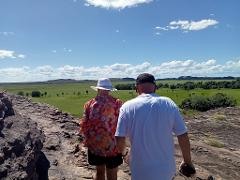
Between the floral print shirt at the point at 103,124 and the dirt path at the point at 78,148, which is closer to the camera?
the floral print shirt at the point at 103,124

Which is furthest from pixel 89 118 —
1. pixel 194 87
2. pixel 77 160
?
pixel 194 87

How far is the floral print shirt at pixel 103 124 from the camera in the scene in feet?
22.1

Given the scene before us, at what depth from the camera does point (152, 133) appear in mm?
4863

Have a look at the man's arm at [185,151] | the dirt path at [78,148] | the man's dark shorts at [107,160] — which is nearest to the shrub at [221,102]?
the dirt path at [78,148]

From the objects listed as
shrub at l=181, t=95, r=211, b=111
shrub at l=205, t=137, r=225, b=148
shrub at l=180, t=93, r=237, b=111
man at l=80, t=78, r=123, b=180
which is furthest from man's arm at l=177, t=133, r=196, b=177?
shrub at l=181, t=95, r=211, b=111

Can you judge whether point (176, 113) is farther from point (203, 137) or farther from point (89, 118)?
point (203, 137)

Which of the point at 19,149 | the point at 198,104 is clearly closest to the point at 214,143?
the point at 19,149

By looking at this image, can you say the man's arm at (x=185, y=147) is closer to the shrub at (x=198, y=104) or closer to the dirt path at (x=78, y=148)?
the dirt path at (x=78, y=148)

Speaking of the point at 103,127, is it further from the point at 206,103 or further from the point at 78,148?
the point at 206,103

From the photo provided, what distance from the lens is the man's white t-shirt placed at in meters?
4.86

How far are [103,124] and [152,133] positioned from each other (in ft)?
6.51

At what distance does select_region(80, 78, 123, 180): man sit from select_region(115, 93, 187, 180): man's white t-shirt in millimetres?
1778

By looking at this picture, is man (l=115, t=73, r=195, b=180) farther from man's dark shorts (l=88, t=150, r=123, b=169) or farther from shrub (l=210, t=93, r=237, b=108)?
shrub (l=210, t=93, r=237, b=108)

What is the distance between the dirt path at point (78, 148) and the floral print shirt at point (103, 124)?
1672 millimetres
